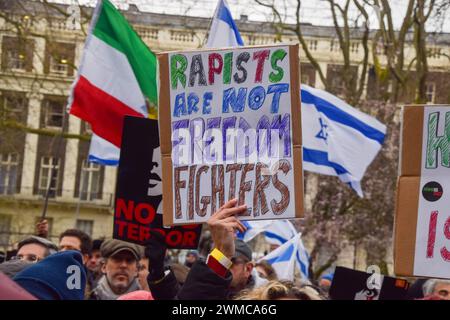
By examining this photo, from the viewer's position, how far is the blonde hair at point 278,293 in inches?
194

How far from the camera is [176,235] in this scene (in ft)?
22.2

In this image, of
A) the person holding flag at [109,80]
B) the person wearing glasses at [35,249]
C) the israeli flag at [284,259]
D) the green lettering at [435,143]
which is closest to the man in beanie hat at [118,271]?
the person wearing glasses at [35,249]

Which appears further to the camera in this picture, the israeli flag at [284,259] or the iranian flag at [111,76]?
the israeli flag at [284,259]

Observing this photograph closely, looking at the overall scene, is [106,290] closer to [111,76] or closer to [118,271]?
[118,271]

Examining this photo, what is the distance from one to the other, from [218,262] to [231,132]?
1000 millimetres

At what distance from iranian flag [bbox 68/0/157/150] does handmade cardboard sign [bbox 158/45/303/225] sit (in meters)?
4.78

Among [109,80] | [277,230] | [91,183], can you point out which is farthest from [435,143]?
[91,183]

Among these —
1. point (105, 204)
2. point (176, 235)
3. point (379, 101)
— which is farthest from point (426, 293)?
point (105, 204)

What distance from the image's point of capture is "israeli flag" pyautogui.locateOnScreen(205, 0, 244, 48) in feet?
38.3

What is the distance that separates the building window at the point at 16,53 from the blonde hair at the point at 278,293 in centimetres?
1783

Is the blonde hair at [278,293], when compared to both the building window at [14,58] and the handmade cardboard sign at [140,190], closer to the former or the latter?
the handmade cardboard sign at [140,190]

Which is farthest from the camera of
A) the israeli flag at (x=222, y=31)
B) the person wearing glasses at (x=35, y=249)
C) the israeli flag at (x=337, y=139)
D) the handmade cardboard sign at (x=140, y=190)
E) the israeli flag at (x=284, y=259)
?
the israeli flag at (x=337, y=139)

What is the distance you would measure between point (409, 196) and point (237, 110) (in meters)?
0.91

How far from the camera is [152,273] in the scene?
6.01m
